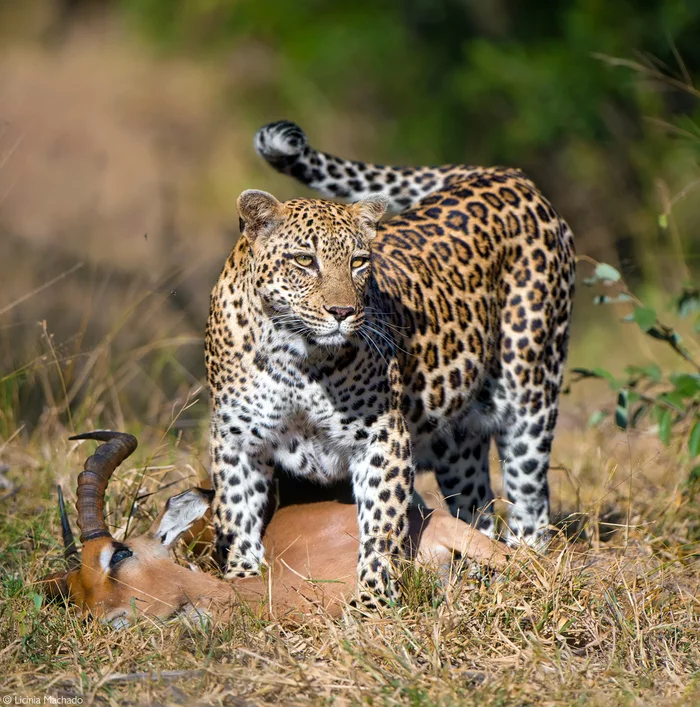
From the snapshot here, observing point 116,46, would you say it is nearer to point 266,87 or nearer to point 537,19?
point 266,87

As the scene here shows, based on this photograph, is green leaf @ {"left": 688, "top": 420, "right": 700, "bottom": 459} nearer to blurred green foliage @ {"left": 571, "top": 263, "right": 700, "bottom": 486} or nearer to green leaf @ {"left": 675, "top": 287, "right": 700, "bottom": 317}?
blurred green foliage @ {"left": 571, "top": 263, "right": 700, "bottom": 486}

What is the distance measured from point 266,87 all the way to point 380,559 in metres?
15.3

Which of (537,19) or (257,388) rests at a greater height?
(537,19)

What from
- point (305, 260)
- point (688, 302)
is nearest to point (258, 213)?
point (305, 260)

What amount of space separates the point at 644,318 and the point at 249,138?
44.5ft

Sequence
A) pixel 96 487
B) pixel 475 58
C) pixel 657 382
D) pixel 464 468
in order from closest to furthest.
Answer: pixel 96 487 < pixel 657 382 < pixel 464 468 < pixel 475 58

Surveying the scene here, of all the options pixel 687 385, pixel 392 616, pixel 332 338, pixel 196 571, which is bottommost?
pixel 196 571

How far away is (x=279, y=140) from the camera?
6785 mm

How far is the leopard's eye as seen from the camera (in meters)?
6.00

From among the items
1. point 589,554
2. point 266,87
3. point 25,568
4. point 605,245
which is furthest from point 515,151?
point 25,568

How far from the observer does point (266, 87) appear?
66.2 feet

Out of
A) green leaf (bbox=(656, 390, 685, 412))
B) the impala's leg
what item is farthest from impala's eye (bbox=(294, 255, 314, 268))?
green leaf (bbox=(656, 390, 685, 412))

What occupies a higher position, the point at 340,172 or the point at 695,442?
the point at 340,172

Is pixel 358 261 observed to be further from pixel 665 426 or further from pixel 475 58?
pixel 475 58
